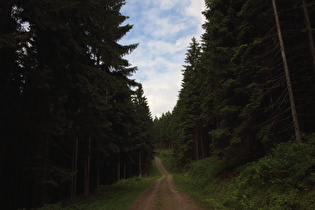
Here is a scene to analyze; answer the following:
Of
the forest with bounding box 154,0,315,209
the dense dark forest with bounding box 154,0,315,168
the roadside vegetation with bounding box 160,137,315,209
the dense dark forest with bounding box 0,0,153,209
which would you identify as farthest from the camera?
the dense dark forest with bounding box 154,0,315,168

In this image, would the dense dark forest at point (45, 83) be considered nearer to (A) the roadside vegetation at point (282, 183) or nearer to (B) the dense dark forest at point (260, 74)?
(B) the dense dark forest at point (260, 74)

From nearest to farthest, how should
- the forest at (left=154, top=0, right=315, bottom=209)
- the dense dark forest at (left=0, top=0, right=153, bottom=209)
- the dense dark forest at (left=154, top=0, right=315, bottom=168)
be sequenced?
the forest at (left=154, top=0, right=315, bottom=209), the dense dark forest at (left=0, top=0, right=153, bottom=209), the dense dark forest at (left=154, top=0, right=315, bottom=168)

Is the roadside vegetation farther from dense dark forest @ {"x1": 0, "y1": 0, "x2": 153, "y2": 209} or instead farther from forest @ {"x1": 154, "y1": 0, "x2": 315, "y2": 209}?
dense dark forest @ {"x1": 0, "y1": 0, "x2": 153, "y2": 209}

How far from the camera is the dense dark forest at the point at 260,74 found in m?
9.20

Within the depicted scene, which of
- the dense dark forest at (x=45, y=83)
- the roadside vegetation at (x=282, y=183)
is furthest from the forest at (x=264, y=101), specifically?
the dense dark forest at (x=45, y=83)

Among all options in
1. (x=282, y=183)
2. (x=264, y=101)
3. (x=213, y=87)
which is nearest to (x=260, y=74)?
(x=264, y=101)

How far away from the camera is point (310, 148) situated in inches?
279

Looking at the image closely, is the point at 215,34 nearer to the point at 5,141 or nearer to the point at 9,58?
the point at 9,58

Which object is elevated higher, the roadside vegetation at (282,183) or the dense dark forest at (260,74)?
the dense dark forest at (260,74)

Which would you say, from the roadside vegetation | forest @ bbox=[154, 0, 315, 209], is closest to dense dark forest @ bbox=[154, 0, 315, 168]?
forest @ bbox=[154, 0, 315, 209]

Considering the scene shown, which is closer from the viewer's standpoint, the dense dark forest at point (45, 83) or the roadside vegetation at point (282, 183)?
the roadside vegetation at point (282, 183)

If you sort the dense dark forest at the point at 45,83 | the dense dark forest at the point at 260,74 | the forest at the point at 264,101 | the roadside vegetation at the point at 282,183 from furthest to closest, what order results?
the dense dark forest at the point at 260,74 → the dense dark forest at the point at 45,83 → the forest at the point at 264,101 → the roadside vegetation at the point at 282,183

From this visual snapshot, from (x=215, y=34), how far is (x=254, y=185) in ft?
33.0

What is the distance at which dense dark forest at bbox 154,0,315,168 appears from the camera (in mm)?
9195
